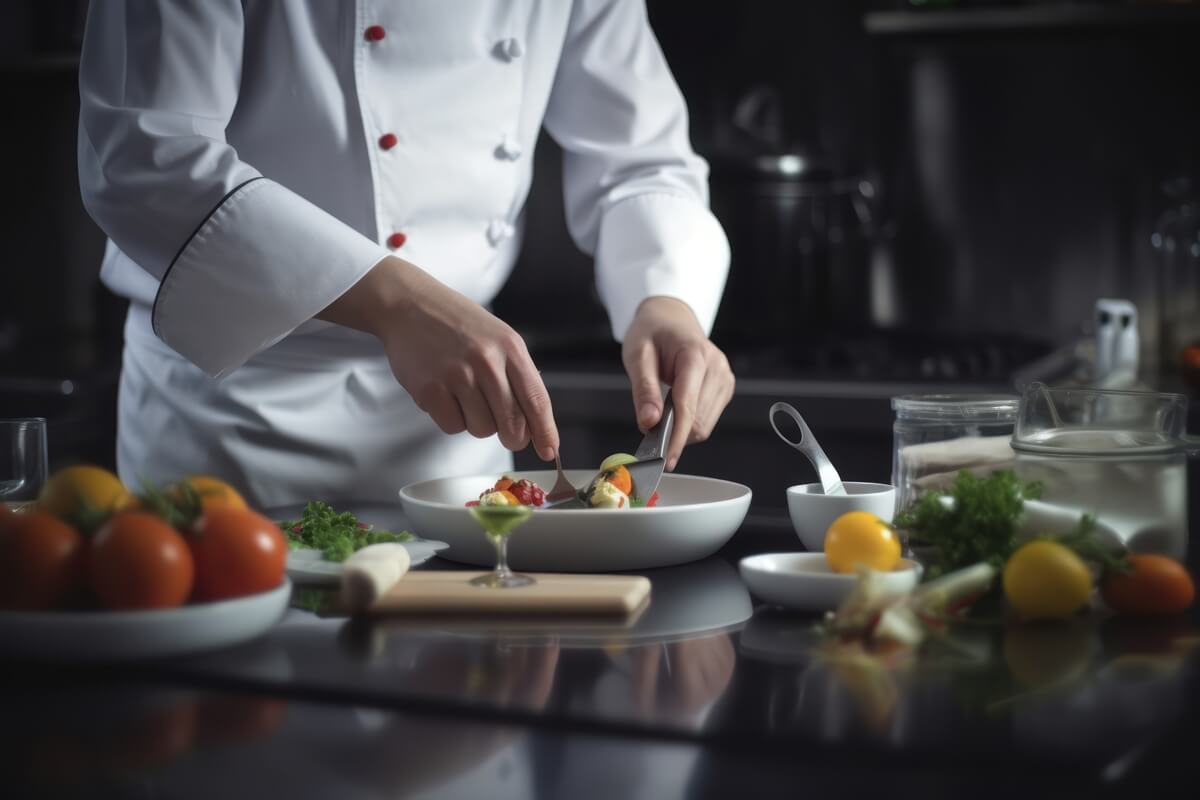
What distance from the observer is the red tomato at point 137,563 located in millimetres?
675

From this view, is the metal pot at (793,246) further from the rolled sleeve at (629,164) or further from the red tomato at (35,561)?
the red tomato at (35,561)

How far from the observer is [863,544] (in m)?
0.80

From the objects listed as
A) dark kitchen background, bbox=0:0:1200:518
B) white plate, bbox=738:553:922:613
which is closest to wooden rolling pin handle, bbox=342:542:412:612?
white plate, bbox=738:553:922:613

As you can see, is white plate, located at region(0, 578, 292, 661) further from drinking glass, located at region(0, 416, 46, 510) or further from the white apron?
the white apron

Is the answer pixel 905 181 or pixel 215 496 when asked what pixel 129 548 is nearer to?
pixel 215 496

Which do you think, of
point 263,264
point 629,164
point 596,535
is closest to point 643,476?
point 596,535

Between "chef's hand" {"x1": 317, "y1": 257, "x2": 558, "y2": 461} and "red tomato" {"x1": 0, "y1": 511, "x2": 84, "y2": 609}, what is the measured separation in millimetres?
383

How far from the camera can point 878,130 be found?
8.79ft

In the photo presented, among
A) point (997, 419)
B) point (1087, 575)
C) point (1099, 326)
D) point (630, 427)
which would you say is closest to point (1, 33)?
point (630, 427)

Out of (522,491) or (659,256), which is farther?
(659,256)

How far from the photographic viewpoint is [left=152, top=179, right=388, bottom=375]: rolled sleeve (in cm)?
106

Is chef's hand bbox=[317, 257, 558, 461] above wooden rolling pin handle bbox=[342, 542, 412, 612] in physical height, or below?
above

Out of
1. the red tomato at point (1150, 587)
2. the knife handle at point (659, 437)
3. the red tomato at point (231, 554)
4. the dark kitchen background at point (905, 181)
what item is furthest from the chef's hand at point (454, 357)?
the dark kitchen background at point (905, 181)

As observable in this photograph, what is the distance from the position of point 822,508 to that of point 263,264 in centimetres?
51
